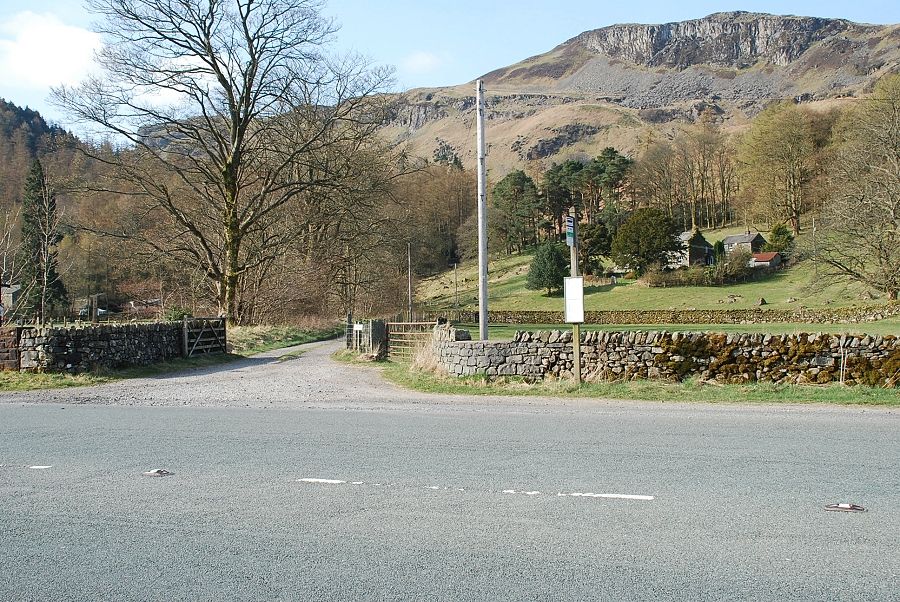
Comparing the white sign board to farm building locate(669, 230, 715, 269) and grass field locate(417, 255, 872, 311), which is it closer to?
grass field locate(417, 255, 872, 311)

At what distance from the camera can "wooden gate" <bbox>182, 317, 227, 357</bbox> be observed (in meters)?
27.3

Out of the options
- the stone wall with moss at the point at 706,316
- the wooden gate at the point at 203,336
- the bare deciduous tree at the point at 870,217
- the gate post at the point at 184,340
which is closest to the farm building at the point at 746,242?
the stone wall with moss at the point at 706,316

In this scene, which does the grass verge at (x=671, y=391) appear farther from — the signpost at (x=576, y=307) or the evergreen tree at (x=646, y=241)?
the evergreen tree at (x=646, y=241)

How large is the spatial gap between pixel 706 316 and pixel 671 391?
45.7m

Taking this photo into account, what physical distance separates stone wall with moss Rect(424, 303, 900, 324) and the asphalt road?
32088 millimetres

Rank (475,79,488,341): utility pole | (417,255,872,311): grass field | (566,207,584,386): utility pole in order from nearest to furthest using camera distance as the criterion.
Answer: (566,207,584,386): utility pole, (475,79,488,341): utility pole, (417,255,872,311): grass field

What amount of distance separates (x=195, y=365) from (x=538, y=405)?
53.0 feet

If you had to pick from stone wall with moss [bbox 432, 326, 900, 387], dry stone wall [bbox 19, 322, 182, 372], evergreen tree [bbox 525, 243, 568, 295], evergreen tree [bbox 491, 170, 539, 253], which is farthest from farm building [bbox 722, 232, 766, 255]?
dry stone wall [bbox 19, 322, 182, 372]

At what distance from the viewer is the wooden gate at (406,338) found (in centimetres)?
2491

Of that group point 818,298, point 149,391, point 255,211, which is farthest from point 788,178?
point 149,391

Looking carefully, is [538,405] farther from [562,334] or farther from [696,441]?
[696,441]

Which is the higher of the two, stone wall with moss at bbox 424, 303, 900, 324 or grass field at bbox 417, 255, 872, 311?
grass field at bbox 417, 255, 872, 311

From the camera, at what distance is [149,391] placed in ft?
59.1

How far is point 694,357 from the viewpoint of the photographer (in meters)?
16.0
